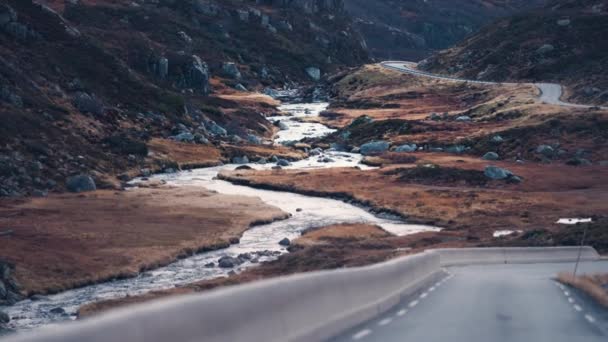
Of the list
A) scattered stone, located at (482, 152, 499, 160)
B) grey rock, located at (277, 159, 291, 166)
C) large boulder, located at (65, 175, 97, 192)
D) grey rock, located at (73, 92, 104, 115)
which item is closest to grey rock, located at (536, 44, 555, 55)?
scattered stone, located at (482, 152, 499, 160)

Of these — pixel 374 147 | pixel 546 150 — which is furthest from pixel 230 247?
pixel 374 147

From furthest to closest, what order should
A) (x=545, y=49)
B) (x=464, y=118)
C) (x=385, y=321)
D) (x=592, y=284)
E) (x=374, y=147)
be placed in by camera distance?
1. (x=545, y=49)
2. (x=464, y=118)
3. (x=374, y=147)
4. (x=592, y=284)
5. (x=385, y=321)

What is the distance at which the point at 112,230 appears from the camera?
191 ft

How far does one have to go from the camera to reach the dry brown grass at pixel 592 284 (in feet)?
87.7

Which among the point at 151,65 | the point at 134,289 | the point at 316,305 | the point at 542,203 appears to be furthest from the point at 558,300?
the point at 151,65

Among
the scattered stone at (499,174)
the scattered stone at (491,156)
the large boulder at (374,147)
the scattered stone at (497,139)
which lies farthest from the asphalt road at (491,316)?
the large boulder at (374,147)

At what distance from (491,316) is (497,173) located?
73.6m

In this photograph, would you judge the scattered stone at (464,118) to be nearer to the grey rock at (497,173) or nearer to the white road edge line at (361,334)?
the grey rock at (497,173)

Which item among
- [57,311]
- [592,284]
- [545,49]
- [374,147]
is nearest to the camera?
[592,284]

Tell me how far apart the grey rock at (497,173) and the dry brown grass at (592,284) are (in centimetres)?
5971

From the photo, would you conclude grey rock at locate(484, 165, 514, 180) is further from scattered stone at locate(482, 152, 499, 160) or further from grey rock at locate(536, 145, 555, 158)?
grey rock at locate(536, 145, 555, 158)

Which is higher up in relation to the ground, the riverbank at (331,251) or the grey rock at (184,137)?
the grey rock at (184,137)

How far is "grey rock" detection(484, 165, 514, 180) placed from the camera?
94.1 m

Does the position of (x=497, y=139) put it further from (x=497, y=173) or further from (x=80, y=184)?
(x=80, y=184)
